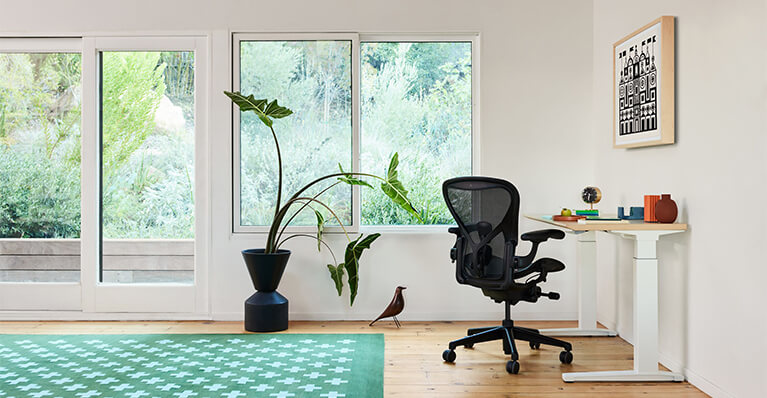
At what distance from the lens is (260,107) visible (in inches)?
159

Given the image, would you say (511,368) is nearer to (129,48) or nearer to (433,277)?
(433,277)

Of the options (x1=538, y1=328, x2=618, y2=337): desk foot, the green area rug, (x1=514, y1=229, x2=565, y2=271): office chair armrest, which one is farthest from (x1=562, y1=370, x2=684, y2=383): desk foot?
the green area rug

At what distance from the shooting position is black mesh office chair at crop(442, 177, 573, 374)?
3.18m

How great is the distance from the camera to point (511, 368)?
318cm

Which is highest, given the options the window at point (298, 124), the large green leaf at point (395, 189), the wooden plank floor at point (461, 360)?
the window at point (298, 124)

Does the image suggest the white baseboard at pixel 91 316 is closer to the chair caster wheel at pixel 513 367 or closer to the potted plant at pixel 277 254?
the potted plant at pixel 277 254

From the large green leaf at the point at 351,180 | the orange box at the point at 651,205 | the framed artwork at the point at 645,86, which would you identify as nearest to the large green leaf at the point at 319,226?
the large green leaf at the point at 351,180

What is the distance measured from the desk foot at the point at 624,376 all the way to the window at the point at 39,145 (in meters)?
3.63

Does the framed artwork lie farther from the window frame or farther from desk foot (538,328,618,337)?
the window frame

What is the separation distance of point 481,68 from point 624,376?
240 centimetres

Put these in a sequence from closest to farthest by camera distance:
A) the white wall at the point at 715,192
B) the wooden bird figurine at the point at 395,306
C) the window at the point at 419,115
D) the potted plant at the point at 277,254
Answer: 1. the white wall at the point at 715,192
2. the potted plant at the point at 277,254
3. the wooden bird figurine at the point at 395,306
4. the window at the point at 419,115

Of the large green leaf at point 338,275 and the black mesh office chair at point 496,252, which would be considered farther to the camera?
the large green leaf at point 338,275

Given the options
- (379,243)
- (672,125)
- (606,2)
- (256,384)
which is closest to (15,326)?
(256,384)

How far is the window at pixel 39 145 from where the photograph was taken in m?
4.52
